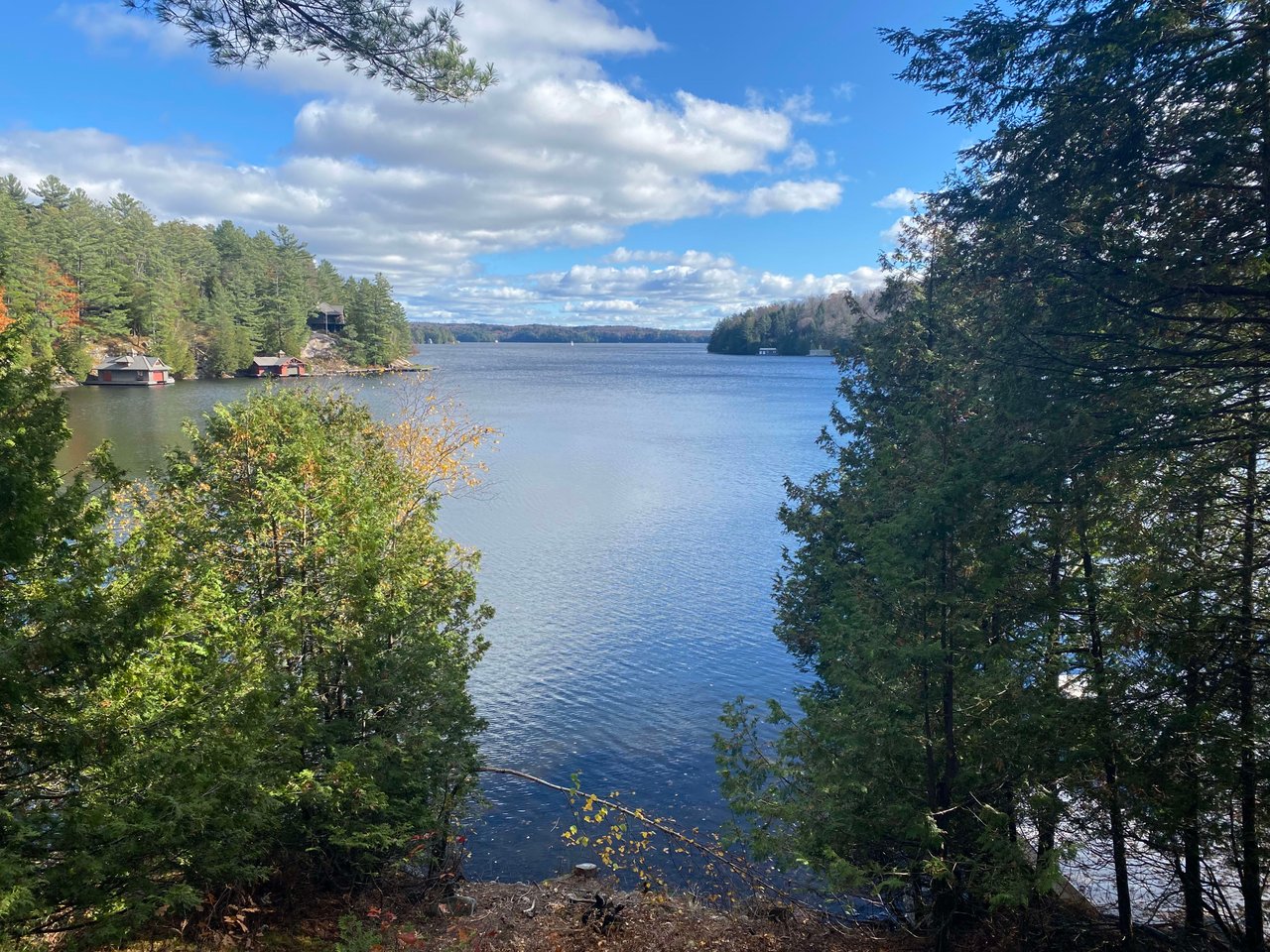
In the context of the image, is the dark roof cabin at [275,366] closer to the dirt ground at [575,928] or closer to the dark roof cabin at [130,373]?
the dark roof cabin at [130,373]

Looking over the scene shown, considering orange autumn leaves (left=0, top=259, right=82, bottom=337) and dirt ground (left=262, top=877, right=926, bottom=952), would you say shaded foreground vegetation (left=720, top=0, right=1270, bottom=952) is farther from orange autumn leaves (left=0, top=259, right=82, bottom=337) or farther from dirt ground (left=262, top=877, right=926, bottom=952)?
orange autumn leaves (left=0, top=259, right=82, bottom=337)

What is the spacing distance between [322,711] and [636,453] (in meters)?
35.0

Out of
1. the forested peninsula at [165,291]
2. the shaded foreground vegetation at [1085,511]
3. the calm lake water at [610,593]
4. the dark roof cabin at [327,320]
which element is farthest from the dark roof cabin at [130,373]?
the shaded foreground vegetation at [1085,511]

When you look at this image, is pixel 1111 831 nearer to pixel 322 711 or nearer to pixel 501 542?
pixel 322 711

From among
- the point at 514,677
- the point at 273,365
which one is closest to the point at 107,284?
the point at 273,365

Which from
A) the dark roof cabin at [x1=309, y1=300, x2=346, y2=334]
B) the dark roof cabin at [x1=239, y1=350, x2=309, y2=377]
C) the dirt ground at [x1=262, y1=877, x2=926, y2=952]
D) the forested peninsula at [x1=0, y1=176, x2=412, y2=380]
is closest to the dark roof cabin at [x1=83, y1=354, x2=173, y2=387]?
the forested peninsula at [x1=0, y1=176, x2=412, y2=380]

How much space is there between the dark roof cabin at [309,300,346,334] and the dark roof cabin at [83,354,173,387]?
38.2 m

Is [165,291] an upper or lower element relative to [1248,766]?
upper

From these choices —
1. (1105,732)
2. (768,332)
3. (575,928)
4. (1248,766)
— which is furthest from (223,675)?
(768,332)

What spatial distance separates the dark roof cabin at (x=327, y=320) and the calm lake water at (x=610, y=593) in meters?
51.8

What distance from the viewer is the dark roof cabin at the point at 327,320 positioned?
104 metres

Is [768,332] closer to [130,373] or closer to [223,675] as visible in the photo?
[130,373]

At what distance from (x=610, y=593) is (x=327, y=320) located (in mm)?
93954

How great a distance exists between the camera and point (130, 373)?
67.0 metres
